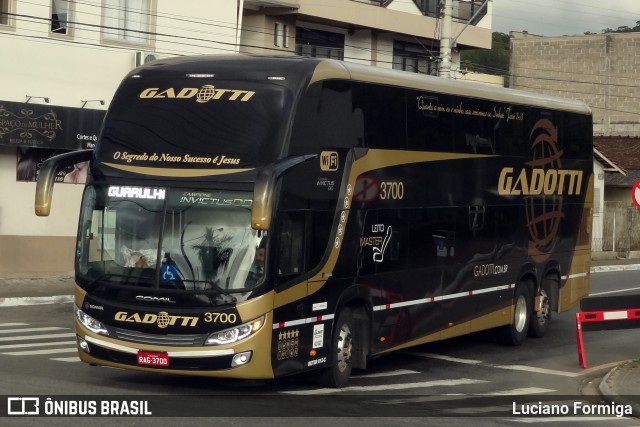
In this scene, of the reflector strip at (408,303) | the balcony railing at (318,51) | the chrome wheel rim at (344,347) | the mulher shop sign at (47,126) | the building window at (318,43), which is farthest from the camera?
the building window at (318,43)

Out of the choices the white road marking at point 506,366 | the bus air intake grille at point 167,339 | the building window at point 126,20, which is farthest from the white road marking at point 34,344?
the building window at point 126,20

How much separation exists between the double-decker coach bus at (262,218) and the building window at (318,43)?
23328mm

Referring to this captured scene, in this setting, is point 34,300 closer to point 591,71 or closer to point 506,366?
point 506,366

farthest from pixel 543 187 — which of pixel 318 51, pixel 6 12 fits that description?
pixel 318 51

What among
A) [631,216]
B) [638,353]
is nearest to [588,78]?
[631,216]

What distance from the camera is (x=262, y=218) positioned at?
38.3ft

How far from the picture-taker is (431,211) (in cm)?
1623

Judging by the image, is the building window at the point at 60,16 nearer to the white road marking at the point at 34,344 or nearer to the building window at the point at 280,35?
the building window at the point at 280,35

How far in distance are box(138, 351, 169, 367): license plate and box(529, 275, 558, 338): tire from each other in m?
9.23

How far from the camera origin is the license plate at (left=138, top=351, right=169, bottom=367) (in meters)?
12.5

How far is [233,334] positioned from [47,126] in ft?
57.9

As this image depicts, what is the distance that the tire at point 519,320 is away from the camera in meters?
19.2

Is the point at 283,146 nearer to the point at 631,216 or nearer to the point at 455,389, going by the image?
the point at 455,389

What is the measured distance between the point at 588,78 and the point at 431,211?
5769 cm
